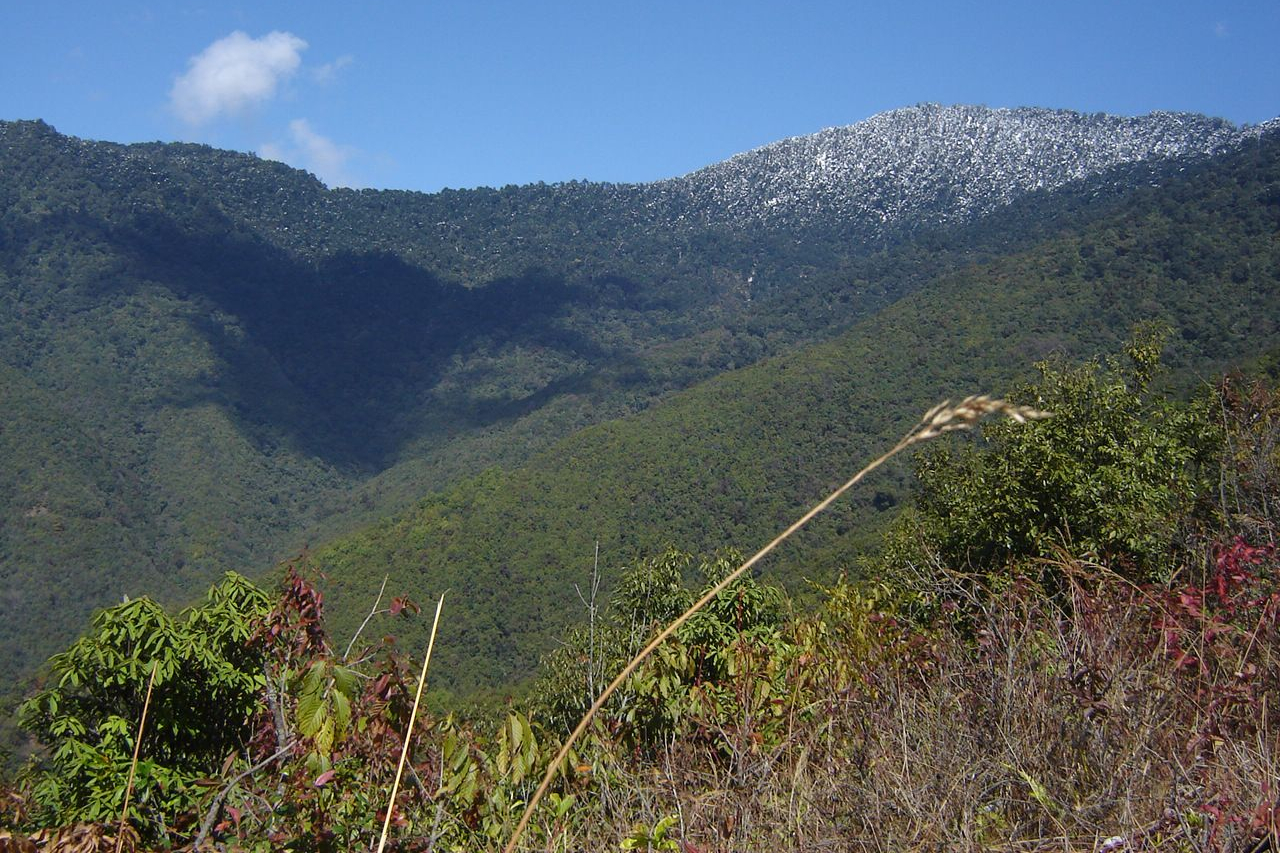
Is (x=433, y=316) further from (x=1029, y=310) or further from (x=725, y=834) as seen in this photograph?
(x=725, y=834)

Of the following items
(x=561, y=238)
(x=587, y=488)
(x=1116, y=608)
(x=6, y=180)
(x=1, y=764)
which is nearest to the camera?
(x=1116, y=608)

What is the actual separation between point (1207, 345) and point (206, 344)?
317 ft

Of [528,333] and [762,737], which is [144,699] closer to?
[762,737]

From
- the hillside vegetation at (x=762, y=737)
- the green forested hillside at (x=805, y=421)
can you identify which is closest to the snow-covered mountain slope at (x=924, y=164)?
the green forested hillside at (x=805, y=421)

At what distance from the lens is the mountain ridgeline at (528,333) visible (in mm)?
47438

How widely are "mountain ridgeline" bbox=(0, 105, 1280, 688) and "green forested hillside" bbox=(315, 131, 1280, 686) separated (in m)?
0.25

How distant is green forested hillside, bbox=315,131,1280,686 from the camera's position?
1566 inches

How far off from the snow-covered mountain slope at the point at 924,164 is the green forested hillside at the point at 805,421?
48661 millimetres

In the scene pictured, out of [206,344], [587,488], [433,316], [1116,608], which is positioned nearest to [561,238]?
[433,316]

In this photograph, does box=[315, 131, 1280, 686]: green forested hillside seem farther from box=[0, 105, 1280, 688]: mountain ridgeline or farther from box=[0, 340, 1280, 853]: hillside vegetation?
box=[0, 340, 1280, 853]: hillside vegetation

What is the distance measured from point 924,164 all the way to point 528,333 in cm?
6071

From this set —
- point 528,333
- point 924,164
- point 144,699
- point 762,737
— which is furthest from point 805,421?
point 924,164

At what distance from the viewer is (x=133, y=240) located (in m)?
112

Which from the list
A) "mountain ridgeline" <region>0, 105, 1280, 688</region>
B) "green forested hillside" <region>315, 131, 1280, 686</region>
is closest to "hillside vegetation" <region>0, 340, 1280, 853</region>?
"mountain ridgeline" <region>0, 105, 1280, 688</region>
